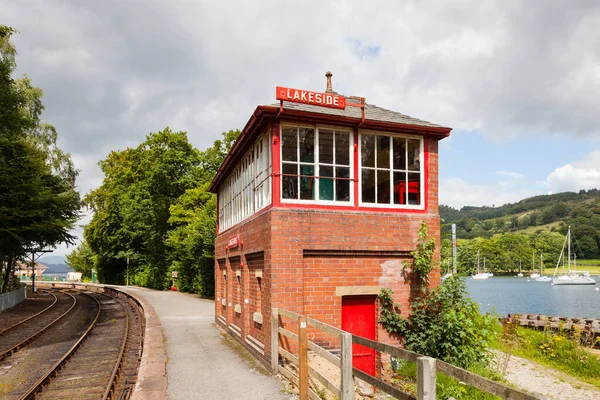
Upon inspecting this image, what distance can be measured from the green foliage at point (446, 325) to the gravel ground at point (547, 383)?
1537 millimetres

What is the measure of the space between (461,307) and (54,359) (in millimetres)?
10926

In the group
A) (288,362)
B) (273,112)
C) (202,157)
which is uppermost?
(202,157)

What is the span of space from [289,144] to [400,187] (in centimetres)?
282

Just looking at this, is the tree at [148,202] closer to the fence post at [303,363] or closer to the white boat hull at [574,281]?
the fence post at [303,363]

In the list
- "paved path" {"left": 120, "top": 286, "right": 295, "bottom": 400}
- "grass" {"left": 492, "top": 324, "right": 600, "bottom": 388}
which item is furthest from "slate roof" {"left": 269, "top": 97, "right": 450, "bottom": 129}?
"grass" {"left": 492, "top": 324, "right": 600, "bottom": 388}

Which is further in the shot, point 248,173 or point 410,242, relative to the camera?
point 248,173

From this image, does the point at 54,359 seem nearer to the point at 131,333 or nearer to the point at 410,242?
the point at 131,333

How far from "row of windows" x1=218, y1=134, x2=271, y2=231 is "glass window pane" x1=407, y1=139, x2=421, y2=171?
3338mm

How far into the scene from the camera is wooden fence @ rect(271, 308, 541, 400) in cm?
424

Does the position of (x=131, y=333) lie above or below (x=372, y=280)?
below

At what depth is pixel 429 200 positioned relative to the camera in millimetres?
11188

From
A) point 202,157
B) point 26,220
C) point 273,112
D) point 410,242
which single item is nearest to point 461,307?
point 410,242

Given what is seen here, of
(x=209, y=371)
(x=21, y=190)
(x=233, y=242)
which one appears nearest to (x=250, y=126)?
(x=233, y=242)

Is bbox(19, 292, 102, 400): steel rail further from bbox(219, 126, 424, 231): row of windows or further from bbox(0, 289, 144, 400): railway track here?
bbox(219, 126, 424, 231): row of windows
